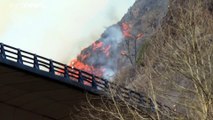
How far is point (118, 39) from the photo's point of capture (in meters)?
150

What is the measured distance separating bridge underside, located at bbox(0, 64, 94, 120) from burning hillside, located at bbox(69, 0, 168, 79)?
98.8 m

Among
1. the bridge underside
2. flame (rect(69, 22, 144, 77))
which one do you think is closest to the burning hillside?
flame (rect(69, 22, 144, 77))

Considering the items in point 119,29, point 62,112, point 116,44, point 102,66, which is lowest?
point 62,112

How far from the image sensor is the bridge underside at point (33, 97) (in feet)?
78.3

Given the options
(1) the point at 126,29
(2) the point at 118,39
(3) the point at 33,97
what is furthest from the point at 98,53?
(3) the point at 33,97

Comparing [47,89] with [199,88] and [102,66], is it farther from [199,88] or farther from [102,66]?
[102,66]

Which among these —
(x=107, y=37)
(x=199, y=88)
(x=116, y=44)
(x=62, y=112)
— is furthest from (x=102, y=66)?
(x=199, y=88)

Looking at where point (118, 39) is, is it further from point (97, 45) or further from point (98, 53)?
point (97, 45)

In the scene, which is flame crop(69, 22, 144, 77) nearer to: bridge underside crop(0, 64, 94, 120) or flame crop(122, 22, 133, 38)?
flame crop(122, 22, 133, 38)

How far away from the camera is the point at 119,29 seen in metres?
158

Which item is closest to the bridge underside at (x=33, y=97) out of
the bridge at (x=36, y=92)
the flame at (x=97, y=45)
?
the bridge at (x=36, y=92)

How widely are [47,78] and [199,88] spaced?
9.03 meters

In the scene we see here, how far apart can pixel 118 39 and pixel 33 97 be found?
12556 cm

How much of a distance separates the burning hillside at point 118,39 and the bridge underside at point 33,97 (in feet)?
324
